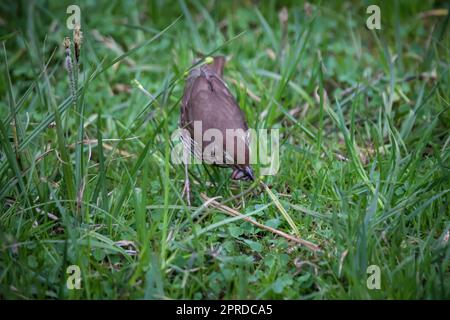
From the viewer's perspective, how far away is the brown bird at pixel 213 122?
167 inches

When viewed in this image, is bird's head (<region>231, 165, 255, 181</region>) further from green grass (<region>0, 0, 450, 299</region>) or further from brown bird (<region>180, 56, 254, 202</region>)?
green grass (<region>0, 0, 450, 299</region>)

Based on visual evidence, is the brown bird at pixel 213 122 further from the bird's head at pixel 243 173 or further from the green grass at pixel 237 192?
the green grass at pixel 237 192

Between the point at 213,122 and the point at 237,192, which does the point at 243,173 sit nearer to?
the point at 237,192

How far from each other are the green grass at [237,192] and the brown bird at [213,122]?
8.1 inches

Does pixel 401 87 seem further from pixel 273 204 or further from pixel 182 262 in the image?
pixel 182 262

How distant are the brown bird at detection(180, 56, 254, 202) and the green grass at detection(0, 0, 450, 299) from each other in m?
0.21

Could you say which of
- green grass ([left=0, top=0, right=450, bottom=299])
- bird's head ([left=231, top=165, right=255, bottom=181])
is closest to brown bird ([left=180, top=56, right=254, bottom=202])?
bird's head ([left=231, top=165, right=255, bottom=181])

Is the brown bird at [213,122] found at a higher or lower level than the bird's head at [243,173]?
higher

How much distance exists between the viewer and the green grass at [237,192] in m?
3.51

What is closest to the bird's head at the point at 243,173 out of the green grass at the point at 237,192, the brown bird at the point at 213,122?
the brown bird at the point at 213,122

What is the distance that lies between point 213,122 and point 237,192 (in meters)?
0.53

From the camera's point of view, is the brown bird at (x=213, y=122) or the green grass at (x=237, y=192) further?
A: the brown bird at (x=213, y=122)

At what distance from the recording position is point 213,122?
444cm

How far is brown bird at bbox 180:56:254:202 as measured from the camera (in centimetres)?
424
